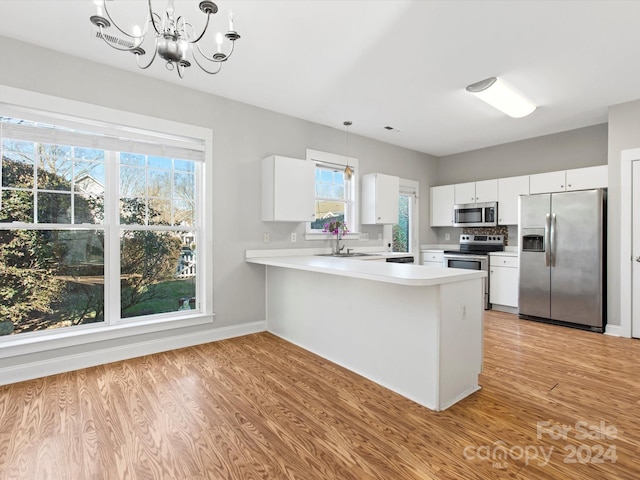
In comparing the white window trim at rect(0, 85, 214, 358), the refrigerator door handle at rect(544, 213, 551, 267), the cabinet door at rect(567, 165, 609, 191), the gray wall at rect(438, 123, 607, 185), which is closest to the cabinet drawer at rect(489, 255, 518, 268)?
the refrigerator door handle at rect(544, 213, 551, 267)

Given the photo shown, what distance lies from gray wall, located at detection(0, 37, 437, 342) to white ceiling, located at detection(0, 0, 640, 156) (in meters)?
0.12

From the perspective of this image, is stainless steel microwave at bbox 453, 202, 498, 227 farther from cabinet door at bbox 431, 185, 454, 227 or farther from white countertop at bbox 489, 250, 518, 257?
white countertop at bbox 489, 250, 518, 257

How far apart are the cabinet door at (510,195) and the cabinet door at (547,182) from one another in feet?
0.29

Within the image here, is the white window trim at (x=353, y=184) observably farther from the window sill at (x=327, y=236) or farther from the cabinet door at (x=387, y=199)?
the cabinet door at (x=387, y=199)

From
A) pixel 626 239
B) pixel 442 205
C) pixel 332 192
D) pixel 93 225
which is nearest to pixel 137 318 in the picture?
pixel 93 225

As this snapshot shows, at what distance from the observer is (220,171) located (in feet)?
11.9

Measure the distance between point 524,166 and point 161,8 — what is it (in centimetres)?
521

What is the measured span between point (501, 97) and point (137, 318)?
431 cm

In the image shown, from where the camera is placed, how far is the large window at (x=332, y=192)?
4578 millimetres

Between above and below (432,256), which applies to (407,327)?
below

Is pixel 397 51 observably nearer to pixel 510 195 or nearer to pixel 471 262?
pixel 510 195

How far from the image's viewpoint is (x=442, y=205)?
603 centimetres

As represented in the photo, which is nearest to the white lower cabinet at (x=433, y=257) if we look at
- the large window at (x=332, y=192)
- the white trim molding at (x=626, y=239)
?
the large window at (x=332, y=192)

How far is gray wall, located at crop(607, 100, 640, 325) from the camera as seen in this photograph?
3725mm
